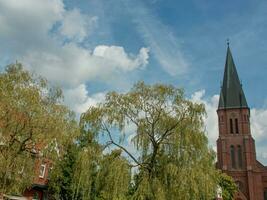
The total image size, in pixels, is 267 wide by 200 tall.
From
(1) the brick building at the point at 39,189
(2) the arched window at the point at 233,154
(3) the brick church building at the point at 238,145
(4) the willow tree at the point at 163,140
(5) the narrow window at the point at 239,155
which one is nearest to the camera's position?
(4) the willow tree at the point at 163,140

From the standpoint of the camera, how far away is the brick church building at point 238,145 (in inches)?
2258

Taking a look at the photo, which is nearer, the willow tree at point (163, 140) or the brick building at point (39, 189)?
the willow tree at point (163, 140)

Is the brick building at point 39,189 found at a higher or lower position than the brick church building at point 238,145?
lower

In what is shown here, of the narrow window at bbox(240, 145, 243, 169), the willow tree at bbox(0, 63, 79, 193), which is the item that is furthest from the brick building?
the narrow window at bbox(240, 145, 243, 169)

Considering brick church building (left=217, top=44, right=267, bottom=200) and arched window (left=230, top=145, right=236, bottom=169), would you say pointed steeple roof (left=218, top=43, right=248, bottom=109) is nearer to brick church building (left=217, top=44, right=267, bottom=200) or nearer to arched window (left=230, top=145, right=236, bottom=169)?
brick church building (left=217, top=44, right=267, bottom=200)

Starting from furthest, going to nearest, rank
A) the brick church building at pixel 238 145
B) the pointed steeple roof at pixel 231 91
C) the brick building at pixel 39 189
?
the pointed steeple roof at pixel 231 91, the brick church building at pixel 238 145, the brick building at pixel 39 189

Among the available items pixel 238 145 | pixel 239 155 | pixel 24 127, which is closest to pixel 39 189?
pixel 24 127

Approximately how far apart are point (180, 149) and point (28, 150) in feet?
26.3

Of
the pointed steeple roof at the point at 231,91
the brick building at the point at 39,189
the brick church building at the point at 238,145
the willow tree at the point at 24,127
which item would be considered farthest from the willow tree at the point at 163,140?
the pointed steeple roof at the point at 231,91

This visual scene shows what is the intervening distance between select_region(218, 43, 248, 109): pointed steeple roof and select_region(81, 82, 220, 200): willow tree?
47.9m

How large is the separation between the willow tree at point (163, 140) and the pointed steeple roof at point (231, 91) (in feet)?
157

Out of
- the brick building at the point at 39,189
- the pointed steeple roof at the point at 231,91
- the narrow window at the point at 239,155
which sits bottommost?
the brick building at the point at 39,189

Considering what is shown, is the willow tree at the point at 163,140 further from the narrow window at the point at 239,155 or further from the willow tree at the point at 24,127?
the narrow window at the point at 239,155

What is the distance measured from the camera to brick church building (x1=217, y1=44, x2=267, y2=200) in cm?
5734
